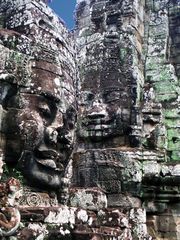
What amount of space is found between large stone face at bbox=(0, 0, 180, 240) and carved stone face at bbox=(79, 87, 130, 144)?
0.06 ft

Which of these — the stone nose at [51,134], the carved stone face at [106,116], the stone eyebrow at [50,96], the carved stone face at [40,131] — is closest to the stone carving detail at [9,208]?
the carved stone face at [40,131]

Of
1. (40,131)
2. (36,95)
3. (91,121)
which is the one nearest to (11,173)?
(40,131)

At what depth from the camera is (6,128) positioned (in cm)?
451

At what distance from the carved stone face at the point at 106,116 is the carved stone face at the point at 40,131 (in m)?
3.73

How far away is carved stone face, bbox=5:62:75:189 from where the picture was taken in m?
4.51

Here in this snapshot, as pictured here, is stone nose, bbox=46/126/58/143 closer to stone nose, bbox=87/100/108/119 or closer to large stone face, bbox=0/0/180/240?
large stone face, bbox=0/0/180/240

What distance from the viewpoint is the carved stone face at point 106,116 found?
8.81 m

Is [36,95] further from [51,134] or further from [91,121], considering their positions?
[91,121]

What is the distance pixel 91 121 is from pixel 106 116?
0.29 metres

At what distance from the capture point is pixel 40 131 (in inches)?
181

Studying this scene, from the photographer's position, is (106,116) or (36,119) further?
(106,116)

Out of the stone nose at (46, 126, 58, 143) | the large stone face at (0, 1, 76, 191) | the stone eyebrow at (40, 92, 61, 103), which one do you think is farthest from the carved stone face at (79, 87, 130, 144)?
the stone nose at (46, 126, 58, 143)

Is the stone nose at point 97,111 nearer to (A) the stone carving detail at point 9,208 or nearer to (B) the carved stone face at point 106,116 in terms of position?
(B) the carved stone face at point 106,116

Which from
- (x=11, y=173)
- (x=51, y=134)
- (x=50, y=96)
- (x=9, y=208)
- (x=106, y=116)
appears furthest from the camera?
(x=106, y=116)
